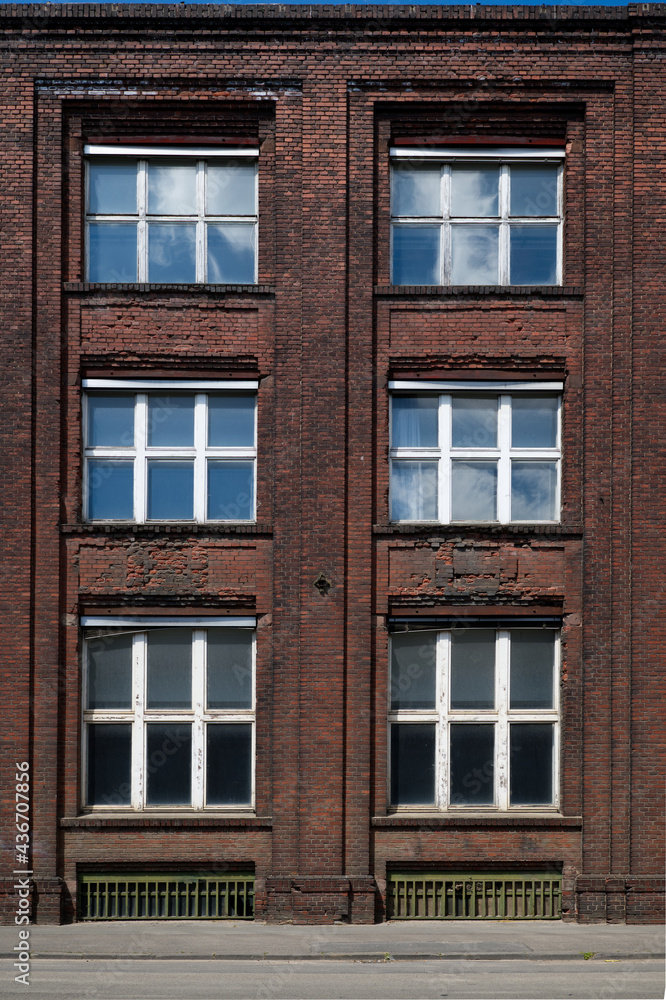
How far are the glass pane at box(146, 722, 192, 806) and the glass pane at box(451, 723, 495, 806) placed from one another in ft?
12.0

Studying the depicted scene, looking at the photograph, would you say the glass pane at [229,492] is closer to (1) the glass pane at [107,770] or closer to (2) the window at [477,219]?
(1) the glass pane at [107,770]

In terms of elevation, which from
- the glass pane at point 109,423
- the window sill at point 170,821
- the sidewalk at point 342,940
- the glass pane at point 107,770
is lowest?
the sidewalk at point 342,940

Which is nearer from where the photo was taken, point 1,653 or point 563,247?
point 1,653

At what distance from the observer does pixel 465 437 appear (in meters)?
12.0

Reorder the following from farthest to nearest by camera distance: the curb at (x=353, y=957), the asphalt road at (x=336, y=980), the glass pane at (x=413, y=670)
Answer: the glass pane at (x=413, y=670) < the curb at (x=353, y=957) < the asphalt road at (x=336, y=980)

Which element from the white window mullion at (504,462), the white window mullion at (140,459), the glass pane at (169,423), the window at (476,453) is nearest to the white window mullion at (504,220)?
the window at (476,453)

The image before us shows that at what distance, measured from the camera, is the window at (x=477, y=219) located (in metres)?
12.1

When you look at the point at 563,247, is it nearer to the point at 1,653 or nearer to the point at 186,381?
the point at 186,381

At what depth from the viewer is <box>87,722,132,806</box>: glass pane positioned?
1169 centimetres

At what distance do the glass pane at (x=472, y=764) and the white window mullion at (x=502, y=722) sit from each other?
8 cm

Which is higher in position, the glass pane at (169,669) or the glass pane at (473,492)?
the glass pane at (473,492)

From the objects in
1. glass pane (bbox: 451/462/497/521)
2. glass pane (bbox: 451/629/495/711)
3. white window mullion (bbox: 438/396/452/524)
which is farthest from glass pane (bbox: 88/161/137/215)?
glass pane (bbox: 451/629/495/711)

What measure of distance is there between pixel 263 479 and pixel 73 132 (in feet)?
18.1

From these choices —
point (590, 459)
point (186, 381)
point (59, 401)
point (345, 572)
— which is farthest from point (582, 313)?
point (59, 401)
